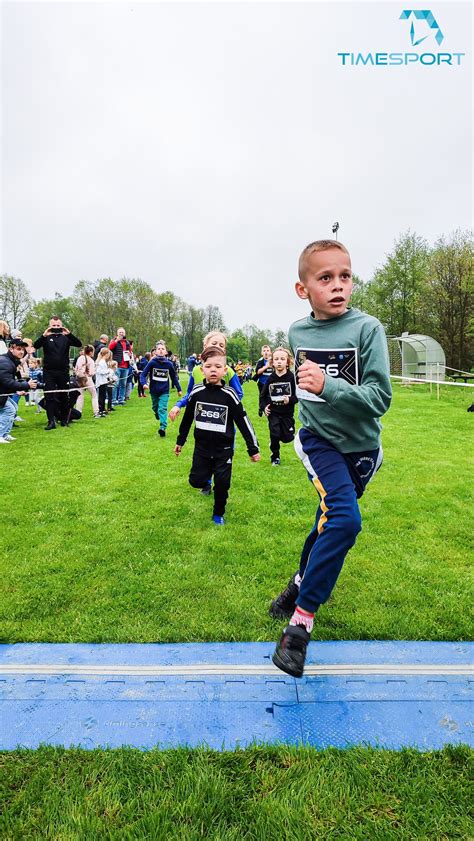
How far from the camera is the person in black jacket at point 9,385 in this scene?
9.22 meters

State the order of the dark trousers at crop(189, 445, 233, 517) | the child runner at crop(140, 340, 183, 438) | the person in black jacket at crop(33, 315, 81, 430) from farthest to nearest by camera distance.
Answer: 1. the person in black jacket at crop(33, 315, 81, 430)
2. the child runner at crop(140, 340, 183, 438)
3. the dark trousers at crop(189, 445, 233, 517)

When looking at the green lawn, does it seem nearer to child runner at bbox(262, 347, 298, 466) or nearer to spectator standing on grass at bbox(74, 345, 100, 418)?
child runner at bbox(262, 347, 298, 466)

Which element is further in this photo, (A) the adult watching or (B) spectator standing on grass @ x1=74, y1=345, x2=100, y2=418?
(A) the adult watching

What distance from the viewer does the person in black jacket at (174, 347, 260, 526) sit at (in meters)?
5.06

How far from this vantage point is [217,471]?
16.7ft

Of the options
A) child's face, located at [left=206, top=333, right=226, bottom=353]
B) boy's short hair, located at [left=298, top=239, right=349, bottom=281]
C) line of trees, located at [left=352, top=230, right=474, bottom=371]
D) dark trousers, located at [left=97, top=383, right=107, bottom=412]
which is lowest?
dark trousers, located at [left=97, top=383, right=107, bottom=412]

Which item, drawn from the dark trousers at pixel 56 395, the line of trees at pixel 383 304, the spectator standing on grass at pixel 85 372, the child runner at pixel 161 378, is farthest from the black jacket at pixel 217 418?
the line of trees at pixel 383 304

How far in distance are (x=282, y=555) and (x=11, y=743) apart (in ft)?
Result: 8.37

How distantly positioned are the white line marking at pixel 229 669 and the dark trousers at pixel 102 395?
41.0 feet

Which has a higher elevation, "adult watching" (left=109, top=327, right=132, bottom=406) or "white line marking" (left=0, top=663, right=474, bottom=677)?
"adult watching" (left=109, top=327, right=132, bottom=406)

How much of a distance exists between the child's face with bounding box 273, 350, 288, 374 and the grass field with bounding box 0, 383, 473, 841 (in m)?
1.73

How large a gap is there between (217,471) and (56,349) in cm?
739

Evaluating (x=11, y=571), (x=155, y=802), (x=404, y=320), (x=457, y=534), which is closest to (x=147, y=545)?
(x=11, y=571)

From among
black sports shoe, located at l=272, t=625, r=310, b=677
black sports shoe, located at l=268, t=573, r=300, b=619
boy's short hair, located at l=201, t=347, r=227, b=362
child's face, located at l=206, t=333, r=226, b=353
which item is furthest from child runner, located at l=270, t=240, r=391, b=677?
child's face, located at l=206, t=333, r=226, b=353
